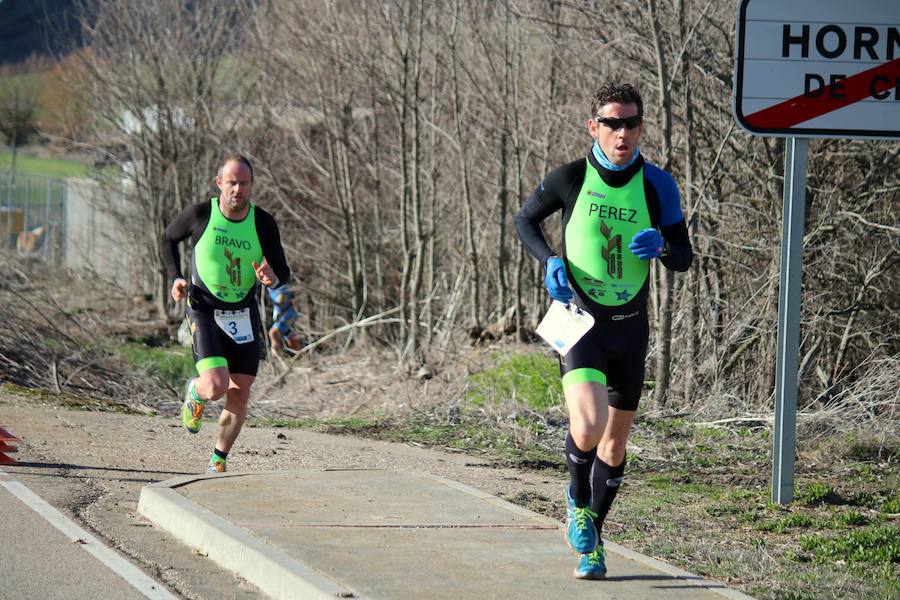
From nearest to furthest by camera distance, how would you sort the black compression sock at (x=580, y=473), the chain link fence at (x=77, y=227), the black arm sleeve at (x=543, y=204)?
1. the black compression sock at (x=580, y=473)
2. the black arm sleeve at (x=543, y=204)
3. the chain link fence at (x=77, y=227)

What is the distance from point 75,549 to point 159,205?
68.0 ft

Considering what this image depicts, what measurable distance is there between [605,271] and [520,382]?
8.73 meters

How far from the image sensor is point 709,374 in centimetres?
1298

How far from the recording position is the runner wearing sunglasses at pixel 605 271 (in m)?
5.57

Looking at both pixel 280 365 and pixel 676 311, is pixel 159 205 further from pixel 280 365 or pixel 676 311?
pixel 676 311

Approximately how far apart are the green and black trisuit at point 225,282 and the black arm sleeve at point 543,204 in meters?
2.95

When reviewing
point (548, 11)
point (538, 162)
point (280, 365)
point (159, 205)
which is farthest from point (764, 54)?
point (159, 205)

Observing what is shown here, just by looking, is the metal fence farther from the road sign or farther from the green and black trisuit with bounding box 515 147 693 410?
the green and black trisuit with bounding box 515 147 693 410

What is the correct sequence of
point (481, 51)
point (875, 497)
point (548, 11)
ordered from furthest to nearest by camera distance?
point (481, 51) → point (548, 11) → point (875, 497)

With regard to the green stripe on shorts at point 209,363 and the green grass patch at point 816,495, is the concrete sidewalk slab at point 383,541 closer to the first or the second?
the green stripe on shorts at point 209,363

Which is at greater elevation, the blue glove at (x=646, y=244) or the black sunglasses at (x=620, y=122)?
the black sunglasses at (x=620, y=122)

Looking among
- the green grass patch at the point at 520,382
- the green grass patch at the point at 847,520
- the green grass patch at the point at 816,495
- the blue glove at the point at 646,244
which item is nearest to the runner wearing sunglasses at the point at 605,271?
the blue glove at the point at 646,244

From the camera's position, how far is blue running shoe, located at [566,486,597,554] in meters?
5.56

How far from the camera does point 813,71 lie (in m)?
7.84
